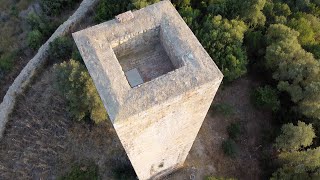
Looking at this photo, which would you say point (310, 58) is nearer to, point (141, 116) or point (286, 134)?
point (286, 134)

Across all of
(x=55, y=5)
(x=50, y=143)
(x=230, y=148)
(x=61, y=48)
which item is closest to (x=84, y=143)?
(x=50, y=143)

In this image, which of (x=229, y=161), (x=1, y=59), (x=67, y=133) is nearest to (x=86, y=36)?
(x=67, y=133)

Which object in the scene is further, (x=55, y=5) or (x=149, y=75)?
(x=55, y=5)

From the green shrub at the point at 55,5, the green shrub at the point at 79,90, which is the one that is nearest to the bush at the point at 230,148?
the green shrub at the point at 79,90

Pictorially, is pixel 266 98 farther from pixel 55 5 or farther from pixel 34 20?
pixel 34 20

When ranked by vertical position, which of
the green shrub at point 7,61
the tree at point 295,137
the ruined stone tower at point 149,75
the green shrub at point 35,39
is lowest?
the tree at point 295,137

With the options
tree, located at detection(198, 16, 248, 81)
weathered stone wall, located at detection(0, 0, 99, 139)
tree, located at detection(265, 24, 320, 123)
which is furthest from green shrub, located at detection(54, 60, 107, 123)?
tree, located at detection(265, 24, 320, 123)

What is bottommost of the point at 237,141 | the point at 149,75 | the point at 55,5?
the point at 237,141

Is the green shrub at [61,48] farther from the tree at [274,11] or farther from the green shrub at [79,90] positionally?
the tree at [274,11]
